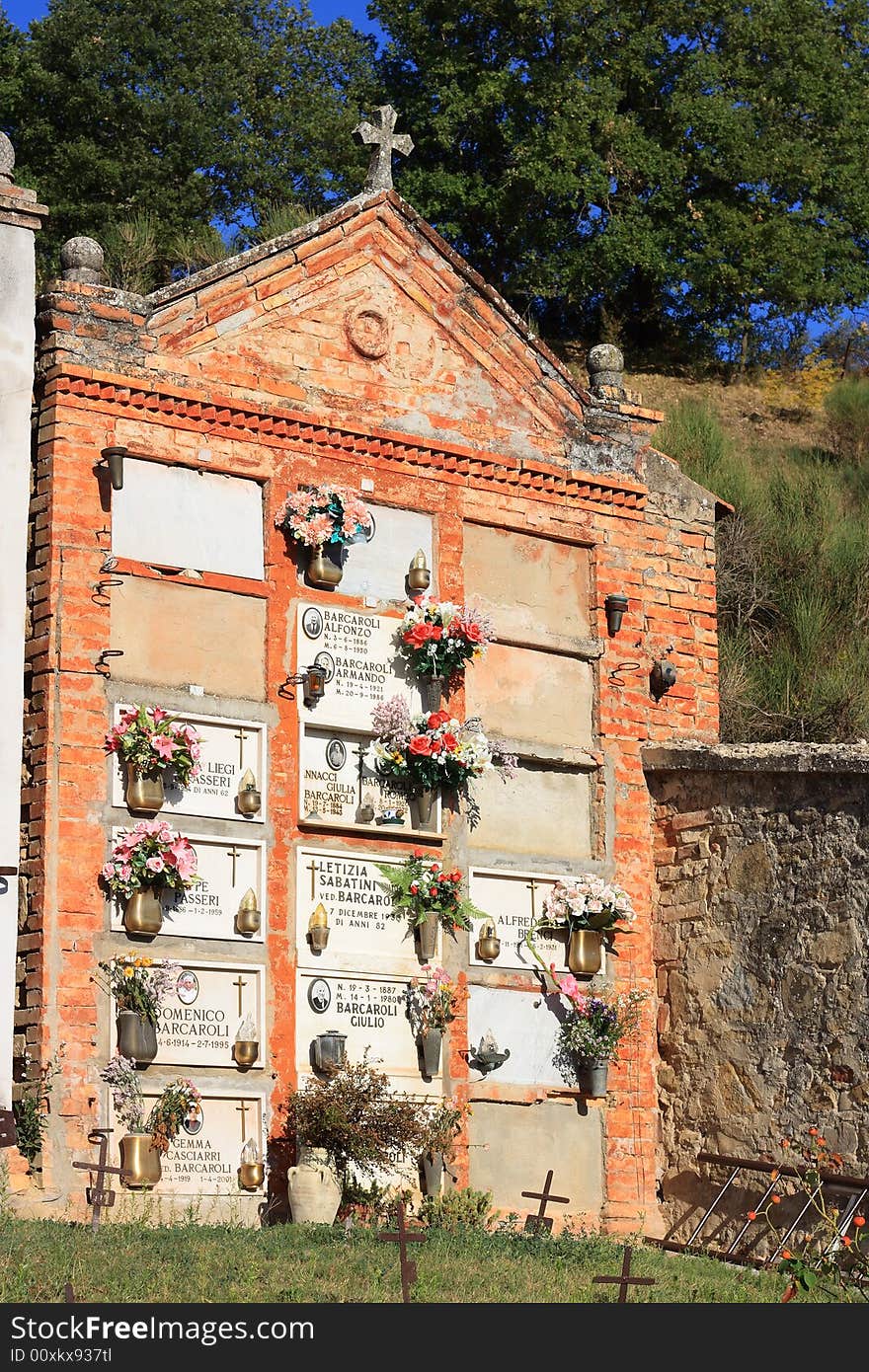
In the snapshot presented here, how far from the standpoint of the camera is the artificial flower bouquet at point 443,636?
49.3ft

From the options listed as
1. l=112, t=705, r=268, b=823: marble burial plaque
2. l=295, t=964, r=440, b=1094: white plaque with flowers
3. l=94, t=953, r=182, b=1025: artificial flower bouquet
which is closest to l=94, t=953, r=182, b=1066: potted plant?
l=94, t=953, r=182, b=1025: artificial flower bouquet

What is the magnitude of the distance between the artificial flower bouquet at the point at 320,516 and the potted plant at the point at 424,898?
2457 mm

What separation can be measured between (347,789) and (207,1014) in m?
2.04

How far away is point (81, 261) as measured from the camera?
1450 cm

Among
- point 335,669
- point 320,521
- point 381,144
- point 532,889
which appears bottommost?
point 532,889

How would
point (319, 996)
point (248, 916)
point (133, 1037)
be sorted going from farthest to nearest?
point (319, 996) → point (248, 916) → point (133, 1037)

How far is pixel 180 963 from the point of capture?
13.7m

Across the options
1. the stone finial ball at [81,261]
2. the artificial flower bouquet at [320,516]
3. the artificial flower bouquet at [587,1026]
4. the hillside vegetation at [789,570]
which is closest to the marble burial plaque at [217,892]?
the artificial flower bouquet at [320,516]

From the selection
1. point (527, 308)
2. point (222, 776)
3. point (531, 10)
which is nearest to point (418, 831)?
point (222, 776)

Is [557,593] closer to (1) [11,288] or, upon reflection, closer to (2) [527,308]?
(1) [11,288]

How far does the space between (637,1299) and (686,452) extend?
15.3 m

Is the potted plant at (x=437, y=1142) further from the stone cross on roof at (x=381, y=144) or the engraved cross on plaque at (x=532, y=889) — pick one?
the stone cross on roof at (x=381, y=144)

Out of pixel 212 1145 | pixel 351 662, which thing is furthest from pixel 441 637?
pixel 212 1145

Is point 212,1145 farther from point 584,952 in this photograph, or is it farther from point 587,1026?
point 584,952
